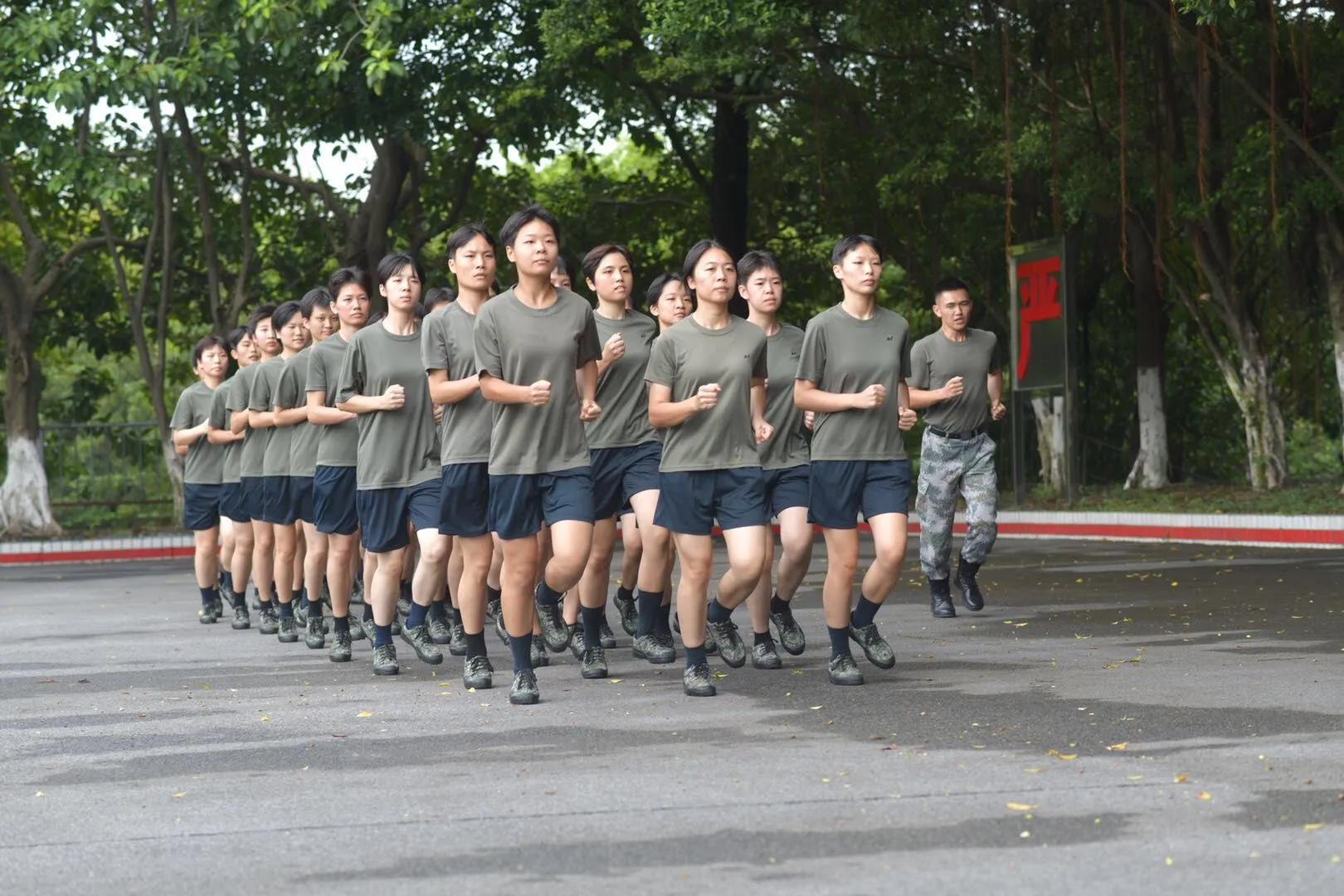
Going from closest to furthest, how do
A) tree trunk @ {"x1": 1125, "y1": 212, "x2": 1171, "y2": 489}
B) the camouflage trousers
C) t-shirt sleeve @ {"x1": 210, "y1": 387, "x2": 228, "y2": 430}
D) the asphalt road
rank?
the asphalt road < the camouflage trousers < t-shirt sleeve @ {"x1": 210, "y1": 387, "x2": 228, "y2": 430} < tree trunk @ {"x1": 1125, "y1": 212, "x2": 1171, "y2": 489}

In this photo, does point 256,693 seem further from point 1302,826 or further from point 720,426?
point 1302,826

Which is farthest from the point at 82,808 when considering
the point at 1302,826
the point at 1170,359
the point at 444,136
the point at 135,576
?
the point at 1170,359

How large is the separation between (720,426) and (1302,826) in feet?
13.0

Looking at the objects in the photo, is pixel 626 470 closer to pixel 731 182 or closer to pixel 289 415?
pixel 289 415

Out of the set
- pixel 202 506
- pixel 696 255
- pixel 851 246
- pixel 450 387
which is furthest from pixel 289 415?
pixel 851 246

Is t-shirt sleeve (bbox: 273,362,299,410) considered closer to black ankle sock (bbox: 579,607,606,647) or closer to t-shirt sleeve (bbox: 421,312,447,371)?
black ankle sock (bbox: 579,607,606,647)

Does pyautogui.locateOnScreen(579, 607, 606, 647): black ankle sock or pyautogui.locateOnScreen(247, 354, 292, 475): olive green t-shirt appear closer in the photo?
pyautogui.locateOnScreen(579, 607, 606, 647): black ankle sock

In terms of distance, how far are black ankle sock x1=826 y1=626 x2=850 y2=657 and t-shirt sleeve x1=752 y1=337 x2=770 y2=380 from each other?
116cm

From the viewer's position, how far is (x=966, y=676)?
959cm

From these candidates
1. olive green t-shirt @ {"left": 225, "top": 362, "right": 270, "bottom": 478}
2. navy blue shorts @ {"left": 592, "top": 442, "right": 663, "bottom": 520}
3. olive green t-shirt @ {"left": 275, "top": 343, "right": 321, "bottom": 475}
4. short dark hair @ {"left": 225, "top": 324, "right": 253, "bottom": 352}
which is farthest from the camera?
short dark hair @ {"left": 225, "top": 324, "right": 253, "bottom": 352}

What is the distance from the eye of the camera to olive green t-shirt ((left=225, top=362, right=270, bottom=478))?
1352 cm

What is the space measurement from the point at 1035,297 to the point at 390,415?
52.9ft

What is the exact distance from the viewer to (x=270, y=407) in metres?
13.4

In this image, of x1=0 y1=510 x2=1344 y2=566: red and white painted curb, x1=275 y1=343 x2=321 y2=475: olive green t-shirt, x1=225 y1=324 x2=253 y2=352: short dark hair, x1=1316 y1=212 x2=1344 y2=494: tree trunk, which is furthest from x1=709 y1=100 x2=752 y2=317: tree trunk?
x1=275 y1=343 x2=321 y2=475: olive green t-shirt
